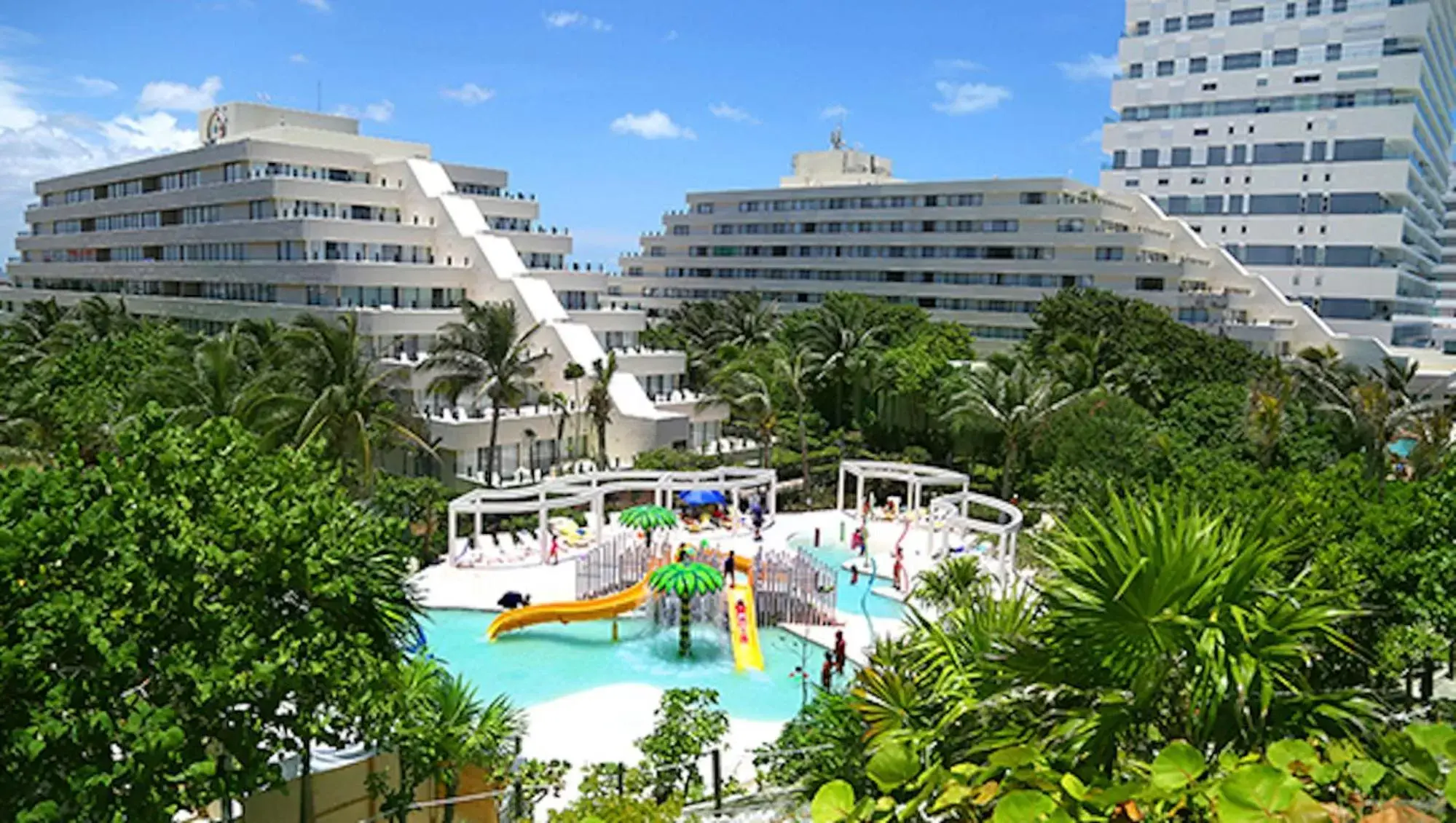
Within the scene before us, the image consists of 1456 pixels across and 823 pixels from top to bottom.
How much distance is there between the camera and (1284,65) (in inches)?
3351

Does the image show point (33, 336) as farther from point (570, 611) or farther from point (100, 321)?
point (570, 611)

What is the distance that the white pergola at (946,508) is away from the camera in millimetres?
33125

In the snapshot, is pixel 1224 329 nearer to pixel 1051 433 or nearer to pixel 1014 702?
pixel 1051 433

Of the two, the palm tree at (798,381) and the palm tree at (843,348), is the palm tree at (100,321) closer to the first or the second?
the palm tree at (798,381)

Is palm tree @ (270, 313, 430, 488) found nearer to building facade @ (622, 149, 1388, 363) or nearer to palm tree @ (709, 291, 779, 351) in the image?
palm tree @ (709, 291, 779, 351)

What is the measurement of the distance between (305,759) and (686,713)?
22.8 ft

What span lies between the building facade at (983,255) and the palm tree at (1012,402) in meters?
31.7

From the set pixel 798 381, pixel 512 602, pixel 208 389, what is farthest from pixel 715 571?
pixel 798 381

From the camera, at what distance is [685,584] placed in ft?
92.3

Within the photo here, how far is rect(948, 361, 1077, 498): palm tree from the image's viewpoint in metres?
42.7

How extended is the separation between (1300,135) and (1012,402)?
56.4 meters

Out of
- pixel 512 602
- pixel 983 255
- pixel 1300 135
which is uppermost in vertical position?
pixel 1300 135

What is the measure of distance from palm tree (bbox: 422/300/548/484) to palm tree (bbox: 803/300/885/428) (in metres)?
17.5

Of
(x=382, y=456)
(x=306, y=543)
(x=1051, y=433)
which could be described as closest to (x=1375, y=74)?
(x=1051, y=433)
